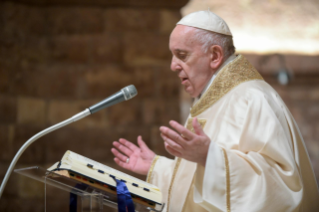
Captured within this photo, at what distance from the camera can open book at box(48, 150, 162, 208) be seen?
5.72 ft

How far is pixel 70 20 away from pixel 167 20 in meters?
1.21

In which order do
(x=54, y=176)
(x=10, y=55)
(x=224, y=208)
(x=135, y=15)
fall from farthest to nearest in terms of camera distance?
(x=135, y=15)
(x=10, y=55)
(x=224, y=208)
(x=54, y=176)

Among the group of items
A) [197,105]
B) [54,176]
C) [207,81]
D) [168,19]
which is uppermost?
[168,19]

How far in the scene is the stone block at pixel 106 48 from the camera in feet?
15.4

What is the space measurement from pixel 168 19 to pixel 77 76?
1.35m

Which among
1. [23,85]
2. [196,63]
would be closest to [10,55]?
[23,85]

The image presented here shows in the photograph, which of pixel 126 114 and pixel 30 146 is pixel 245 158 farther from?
pixel 30 146

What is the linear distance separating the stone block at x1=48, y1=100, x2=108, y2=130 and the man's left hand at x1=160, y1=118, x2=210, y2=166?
288cm

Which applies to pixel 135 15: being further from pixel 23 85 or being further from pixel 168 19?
pixel 23 85

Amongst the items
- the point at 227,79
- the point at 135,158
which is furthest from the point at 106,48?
Result: the point at 227,79

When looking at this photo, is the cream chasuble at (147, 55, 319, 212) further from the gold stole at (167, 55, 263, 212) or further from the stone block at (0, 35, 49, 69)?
the stone block at (0, 35, 49, 69)

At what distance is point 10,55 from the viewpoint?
4.40 metres

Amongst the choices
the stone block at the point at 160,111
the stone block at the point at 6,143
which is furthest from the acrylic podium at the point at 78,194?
the stone block at the point at 160,111

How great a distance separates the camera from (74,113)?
15.1 feet
